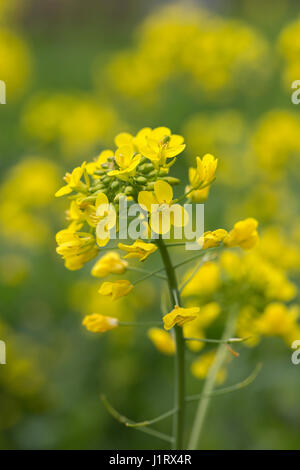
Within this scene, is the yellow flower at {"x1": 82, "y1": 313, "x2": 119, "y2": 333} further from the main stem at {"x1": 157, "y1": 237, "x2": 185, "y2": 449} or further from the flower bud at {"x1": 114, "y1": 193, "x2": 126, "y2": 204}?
the flower bud at {"x1": 114, "y1": 193, "x2": 126, "y2": 204}

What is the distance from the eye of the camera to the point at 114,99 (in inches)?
256

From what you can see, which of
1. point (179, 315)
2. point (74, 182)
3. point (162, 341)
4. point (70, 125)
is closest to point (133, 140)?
point (74, 182)

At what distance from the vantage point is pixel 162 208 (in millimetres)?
1380

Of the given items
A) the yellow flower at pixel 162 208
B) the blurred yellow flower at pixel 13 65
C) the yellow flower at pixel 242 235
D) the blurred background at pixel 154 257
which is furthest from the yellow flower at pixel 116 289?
the blurred yellow flower at pixel 13 65

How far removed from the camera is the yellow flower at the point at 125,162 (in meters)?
1.43

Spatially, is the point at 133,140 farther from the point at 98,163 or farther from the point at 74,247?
the point at 74,247

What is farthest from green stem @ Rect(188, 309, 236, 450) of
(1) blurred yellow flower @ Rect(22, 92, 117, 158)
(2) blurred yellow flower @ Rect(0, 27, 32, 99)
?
(2) blurred yellow flower @ Rect(0, 27, 32, 99)

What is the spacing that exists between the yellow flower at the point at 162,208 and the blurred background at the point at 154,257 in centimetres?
74

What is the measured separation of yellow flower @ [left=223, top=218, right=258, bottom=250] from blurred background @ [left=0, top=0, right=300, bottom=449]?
0.48 meters

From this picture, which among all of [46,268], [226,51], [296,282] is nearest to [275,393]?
[296,282]

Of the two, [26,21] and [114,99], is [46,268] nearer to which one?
[114,99]

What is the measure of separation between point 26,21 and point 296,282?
477 inches

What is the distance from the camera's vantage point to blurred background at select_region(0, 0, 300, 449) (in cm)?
261

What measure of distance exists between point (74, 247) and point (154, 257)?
7.65ft
